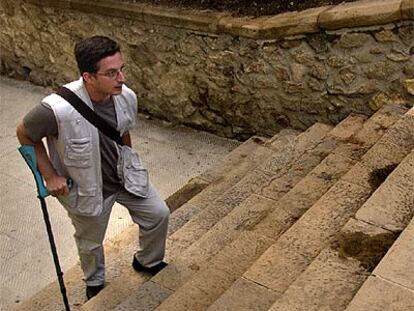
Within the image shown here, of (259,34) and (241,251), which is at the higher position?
(259,34)

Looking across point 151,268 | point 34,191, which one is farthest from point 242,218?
point 34,191

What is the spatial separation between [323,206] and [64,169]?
127cm

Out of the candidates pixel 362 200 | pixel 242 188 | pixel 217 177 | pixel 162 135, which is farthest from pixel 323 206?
pixel 162 135

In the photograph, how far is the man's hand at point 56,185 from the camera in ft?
8.38

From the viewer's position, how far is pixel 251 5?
4.59 metres

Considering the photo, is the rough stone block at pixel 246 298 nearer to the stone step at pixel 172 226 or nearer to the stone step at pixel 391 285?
the stone step at pixel 391 285

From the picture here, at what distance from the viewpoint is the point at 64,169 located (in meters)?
2.64

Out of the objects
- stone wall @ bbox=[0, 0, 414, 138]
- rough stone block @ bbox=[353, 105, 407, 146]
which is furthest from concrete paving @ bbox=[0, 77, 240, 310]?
rough stone block @ bbox=[353, 105, 407, 146]

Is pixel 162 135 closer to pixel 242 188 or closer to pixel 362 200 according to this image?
pixel 242 188

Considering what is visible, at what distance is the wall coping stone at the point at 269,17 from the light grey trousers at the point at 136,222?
183 centimetres

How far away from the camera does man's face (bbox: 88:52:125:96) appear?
2.37 metres

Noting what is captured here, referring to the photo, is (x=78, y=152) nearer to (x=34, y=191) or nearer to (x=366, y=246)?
(x=366, y=246)

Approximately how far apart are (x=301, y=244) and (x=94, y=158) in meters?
1.02

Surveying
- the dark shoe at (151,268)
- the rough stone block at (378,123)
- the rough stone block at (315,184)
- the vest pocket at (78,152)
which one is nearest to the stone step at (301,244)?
the rough stone block at (315,184)
